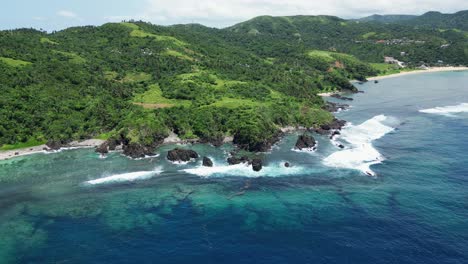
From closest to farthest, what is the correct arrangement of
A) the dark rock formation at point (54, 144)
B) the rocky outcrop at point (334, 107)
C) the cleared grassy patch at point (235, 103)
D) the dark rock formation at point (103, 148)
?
1. the dark rock formation at point (103, 148)
2. the dark rock formation at point (54, 144)
3. the cleared grassy patch at point (235, 103)
4. the rocky outcrop at point (334, 107)

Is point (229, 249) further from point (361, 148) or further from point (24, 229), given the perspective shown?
point (361, 148)

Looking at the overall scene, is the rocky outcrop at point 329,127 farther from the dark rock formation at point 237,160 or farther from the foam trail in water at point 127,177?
the foam trail in water at point 127,177

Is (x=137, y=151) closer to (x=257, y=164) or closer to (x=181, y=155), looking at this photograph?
(x=181, y=155)

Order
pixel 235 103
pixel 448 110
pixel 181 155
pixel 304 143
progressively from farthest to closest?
pixel 448 110
pixel 235 103
pixel 304 143
pixel 181 155

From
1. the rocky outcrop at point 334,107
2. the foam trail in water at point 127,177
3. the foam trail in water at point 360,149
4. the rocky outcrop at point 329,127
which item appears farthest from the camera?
the rocky outcrop at point 334,107

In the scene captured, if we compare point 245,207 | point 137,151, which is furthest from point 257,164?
point 137,151

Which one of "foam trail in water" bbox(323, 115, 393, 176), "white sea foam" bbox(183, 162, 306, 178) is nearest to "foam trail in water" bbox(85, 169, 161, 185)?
"white sea foam" bbox(183, 162, 306, 178)

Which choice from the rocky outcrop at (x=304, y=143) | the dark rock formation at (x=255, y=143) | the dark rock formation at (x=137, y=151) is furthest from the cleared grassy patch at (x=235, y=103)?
the dark rock formation at (x=137, y=151)

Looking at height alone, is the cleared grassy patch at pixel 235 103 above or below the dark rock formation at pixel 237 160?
above
